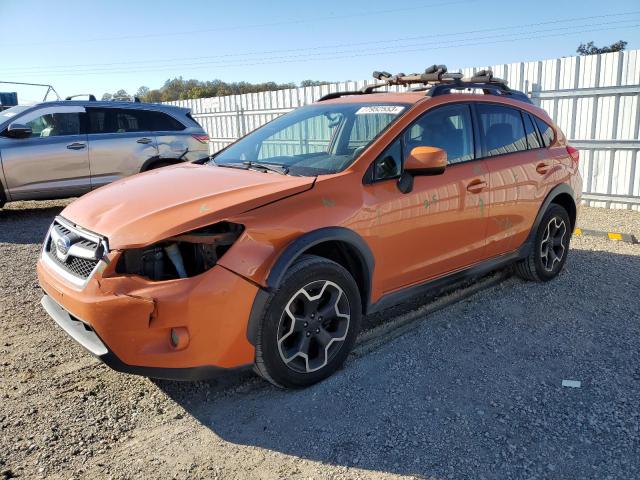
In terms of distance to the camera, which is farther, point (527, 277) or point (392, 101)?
point (527, 277)

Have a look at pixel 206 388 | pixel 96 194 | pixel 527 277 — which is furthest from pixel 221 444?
pixel 527 277

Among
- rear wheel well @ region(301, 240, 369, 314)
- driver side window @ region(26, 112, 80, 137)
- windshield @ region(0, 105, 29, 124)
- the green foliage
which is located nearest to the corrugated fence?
rear wheel well @ region(301, 240, 369, 314)

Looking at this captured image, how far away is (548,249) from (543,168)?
853 millimetres

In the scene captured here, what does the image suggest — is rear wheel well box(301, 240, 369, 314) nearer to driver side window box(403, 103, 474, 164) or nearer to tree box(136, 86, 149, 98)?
driver side window box(403, 103, 474, 164)

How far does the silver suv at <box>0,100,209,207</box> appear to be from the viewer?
326 inches

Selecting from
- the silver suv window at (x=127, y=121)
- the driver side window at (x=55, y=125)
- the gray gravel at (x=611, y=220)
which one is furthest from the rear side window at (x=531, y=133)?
the driver side window at (x=55, y=125)

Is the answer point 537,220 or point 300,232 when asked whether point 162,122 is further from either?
point 300,232

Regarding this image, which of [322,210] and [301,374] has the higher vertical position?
[322,210]

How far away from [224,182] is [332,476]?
A: 188 cm

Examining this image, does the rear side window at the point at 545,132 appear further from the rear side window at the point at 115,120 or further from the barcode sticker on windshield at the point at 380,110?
the rear side window at the point at 115,120

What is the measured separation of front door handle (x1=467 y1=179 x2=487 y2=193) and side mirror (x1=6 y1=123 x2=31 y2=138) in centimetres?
712

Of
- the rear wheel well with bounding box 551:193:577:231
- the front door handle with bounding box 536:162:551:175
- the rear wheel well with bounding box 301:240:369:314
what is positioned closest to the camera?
the rear wheel well with bounding box 301:240:369:314

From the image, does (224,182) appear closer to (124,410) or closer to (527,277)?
(124,410)

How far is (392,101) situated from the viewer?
4.02 meters
